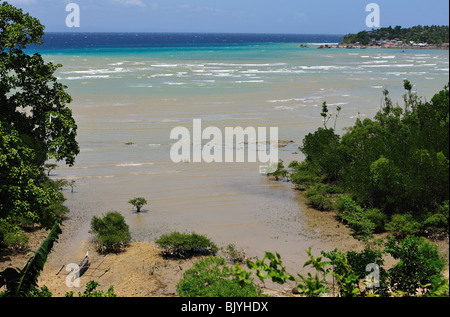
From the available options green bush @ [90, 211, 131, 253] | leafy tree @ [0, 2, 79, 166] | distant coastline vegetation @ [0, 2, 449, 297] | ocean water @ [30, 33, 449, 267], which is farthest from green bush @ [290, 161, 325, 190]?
leafy tree @ [0, 2, 79, 166]

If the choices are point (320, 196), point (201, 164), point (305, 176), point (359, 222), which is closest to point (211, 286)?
point (359, 222)

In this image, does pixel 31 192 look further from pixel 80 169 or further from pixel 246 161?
pixel 246 161

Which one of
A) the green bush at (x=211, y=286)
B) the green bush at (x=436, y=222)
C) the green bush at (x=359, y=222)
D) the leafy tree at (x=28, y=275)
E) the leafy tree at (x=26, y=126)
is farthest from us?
the green bush at (x=436, y=222)

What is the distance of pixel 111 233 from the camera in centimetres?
1461

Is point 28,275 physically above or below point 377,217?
above

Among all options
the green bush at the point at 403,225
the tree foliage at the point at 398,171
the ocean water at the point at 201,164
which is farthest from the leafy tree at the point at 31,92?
the green bush at the point at 403,225

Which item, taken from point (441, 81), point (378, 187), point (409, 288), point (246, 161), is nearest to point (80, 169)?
point (246, 161)

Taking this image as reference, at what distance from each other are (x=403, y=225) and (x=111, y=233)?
862 cm

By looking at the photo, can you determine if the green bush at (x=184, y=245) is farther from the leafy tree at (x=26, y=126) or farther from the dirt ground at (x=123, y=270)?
the leafy tree at (x=26, y=126)

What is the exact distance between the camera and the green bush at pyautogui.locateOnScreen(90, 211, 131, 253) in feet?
47.0

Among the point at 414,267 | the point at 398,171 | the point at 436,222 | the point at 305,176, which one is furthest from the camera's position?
the point at 305,176

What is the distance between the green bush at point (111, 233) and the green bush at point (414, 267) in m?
8.02

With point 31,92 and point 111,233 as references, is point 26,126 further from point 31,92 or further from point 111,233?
point 111,233

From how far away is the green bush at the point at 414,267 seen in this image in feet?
29.4
